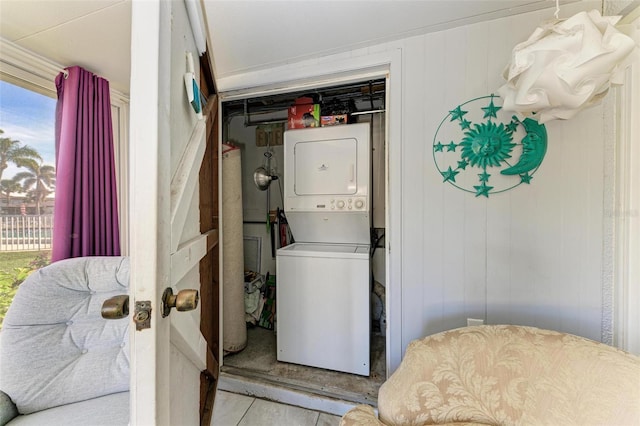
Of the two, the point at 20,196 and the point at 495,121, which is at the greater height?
the point at 495,121

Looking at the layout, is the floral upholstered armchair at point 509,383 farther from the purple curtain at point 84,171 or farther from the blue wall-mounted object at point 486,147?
the purple curtain at point 84,171

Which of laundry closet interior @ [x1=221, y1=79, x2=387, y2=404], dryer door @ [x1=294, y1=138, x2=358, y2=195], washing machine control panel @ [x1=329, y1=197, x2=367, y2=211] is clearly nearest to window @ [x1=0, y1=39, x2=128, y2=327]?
laundry closet interior @ [x1=221, y1=79, x2=387, y2=404]

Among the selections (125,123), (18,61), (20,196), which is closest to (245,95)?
(125,123)

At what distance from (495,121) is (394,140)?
537mm

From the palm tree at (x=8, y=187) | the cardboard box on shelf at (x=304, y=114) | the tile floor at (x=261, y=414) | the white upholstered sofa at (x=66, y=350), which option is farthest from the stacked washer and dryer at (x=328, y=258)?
the palm tree at (x=8, y=187)

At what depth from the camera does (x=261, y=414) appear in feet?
5.34

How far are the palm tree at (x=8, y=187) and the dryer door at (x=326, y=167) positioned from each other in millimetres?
1572

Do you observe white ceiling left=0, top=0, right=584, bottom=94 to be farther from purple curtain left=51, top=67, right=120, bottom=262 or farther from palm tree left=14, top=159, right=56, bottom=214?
palm tree left=14, top=159, right=56, bottom=214

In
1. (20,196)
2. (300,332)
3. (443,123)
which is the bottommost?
(300,332)

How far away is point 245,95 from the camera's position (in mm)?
1917

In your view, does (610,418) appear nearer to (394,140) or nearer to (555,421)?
(555,421)

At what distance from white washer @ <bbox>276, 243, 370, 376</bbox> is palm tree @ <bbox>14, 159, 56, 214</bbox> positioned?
141 cm

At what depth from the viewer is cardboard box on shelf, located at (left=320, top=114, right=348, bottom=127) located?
2.13 meters

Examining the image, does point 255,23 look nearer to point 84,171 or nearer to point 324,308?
point 84,171
